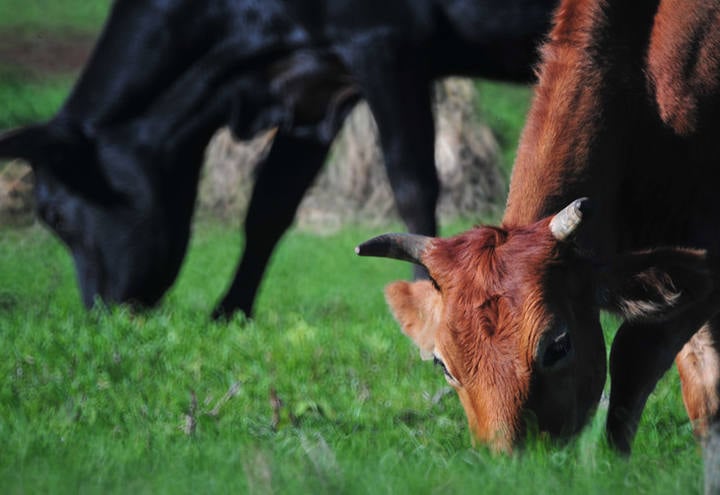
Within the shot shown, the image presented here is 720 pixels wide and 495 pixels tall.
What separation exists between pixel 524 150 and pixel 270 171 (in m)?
4.10

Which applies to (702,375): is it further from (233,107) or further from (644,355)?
(233,107)

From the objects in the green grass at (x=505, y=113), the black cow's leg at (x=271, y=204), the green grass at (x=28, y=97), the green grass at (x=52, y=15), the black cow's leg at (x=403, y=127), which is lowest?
the green grass at (x=52, y=15)

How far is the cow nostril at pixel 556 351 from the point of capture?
167 inches

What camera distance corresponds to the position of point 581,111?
16.3 feet

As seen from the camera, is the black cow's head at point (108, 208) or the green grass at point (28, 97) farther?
the green grass at point (28, 97)

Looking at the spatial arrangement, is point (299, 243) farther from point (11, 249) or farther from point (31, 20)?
point (31, 20)

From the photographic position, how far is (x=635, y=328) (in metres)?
4.93

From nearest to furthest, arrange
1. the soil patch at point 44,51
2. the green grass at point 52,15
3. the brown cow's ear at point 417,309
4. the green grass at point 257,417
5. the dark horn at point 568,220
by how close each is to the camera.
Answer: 1. the green grass at point 257,417
2. the dark horn at point 568,220
3. the brown cow's ear at point 417,309
4. the soil patch at point 44,51
5. the green grass at point 52,15

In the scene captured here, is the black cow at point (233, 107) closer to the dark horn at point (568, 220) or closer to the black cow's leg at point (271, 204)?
the black cow's leg at point (271, 204)

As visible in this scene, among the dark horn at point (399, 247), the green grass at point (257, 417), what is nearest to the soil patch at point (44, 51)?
the green grass at point (257, 417)

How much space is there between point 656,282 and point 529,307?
23.1 inches

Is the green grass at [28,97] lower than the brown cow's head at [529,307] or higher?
lower

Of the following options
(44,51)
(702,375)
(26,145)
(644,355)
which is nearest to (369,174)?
(26,145)

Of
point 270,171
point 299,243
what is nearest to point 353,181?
point 299,243
